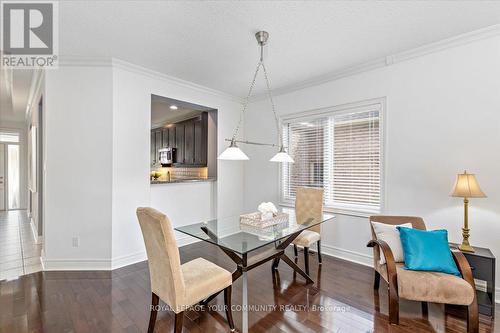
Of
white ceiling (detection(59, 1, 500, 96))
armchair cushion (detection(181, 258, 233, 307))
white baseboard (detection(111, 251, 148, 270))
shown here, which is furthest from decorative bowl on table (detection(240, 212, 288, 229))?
white ceiling (detection(59, 1, 500, 96))

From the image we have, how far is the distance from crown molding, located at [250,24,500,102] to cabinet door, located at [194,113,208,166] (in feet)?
5.58

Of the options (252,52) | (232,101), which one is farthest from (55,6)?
(232,101)

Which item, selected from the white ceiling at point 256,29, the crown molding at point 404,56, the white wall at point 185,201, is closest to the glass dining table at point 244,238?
the white wall at point 185,201

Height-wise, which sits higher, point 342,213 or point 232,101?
point 232,101

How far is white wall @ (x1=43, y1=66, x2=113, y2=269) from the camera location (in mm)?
3117

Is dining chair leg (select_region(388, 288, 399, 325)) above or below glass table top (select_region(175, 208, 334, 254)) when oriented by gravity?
below

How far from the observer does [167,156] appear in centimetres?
607

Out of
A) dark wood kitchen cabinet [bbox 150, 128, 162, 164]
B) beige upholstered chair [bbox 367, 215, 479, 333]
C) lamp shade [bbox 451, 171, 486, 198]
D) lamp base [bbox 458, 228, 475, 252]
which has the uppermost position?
dark wood kitchen cabinet [bbox 150, 128, 162, 164]

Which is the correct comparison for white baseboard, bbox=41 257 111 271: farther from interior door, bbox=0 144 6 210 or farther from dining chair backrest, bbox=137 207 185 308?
interior door, bbox=0 144 6 210

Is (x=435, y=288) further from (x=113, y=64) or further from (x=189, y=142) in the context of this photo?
(x=189, y=142)

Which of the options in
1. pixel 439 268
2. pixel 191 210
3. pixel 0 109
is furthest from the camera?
pixel 0 109

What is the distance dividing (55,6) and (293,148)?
350 centimetres

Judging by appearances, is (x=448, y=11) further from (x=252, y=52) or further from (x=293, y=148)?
(x=293, y=148)

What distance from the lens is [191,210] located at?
4.33 meters
